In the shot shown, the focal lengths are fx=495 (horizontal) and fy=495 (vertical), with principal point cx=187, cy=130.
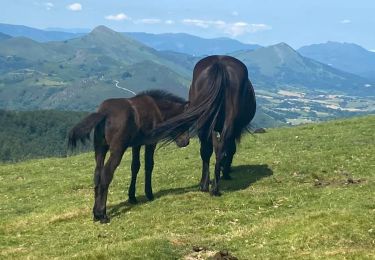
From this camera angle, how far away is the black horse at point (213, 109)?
19.2 m

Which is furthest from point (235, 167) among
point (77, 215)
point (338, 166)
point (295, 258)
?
point (295, 258)

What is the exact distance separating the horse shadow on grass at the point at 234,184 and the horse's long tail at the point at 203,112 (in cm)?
329

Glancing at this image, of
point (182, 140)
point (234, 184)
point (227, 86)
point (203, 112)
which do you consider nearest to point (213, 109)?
point (203, 112)

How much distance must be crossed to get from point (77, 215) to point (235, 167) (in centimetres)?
990

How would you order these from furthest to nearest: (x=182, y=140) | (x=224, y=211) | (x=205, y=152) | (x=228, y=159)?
(x=228, y=159)
(x=205, y=152)
(x=182, y=140)
(x=224, y=211)

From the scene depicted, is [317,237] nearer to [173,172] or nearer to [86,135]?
[86,135]

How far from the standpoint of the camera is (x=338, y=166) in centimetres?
2445

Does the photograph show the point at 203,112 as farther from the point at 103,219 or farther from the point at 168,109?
the point at 103,219

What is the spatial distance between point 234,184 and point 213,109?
445cm

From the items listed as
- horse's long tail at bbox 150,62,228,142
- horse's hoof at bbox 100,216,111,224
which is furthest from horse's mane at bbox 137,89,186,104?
horse's hoof at bbox 100,216,111,224

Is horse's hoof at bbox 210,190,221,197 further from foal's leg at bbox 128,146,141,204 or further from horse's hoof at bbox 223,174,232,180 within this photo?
horse's hoof at bbox 223,174,232,180

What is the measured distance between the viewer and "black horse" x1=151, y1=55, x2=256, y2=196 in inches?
756

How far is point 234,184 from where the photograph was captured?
22.4 metres

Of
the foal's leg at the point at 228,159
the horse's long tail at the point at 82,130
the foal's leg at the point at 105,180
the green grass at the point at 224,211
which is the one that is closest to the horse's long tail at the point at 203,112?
the foal's leg at the point at 105,180
